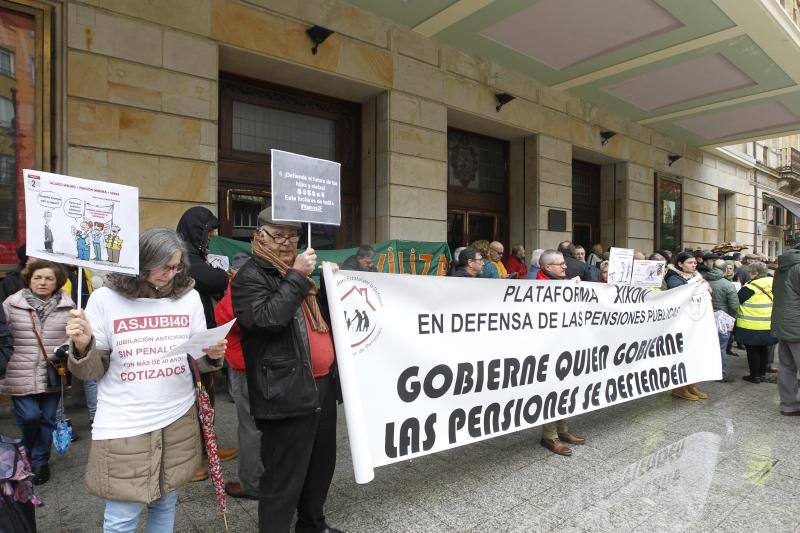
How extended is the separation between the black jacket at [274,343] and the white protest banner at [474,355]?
0.35 metres

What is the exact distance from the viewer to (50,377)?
359 centimetres

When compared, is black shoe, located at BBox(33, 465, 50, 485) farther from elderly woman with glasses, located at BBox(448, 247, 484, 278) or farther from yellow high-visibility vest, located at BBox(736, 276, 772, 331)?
yellow high-visibility vest, located at BBox(736, 276, 772, 331)

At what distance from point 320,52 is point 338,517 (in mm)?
6309

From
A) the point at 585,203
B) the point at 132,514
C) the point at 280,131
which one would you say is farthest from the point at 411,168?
the point at 585,203

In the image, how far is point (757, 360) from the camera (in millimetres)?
6664

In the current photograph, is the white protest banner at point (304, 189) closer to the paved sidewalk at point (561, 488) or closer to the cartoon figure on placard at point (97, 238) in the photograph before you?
the cartoon figure on placard at point (97, 238)

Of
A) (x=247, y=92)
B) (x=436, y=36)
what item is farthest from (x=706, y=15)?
(x=247, y=92)

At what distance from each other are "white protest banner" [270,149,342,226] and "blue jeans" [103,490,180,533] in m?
1.34

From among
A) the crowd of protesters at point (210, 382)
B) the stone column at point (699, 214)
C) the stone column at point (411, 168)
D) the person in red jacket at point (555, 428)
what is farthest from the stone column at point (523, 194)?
the crowd of protesters at point (210, 382)

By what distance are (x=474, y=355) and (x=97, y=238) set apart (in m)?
2.35

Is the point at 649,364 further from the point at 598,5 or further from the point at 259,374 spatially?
the point at 598,5

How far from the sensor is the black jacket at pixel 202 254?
3455 millimetres

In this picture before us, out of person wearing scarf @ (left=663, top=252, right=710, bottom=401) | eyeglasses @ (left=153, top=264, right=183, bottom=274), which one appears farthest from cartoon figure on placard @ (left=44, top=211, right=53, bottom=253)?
person wearing scarf @ (left=663, top=252, right=710, bottom=401)

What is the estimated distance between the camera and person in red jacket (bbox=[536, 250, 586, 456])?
3.93m
